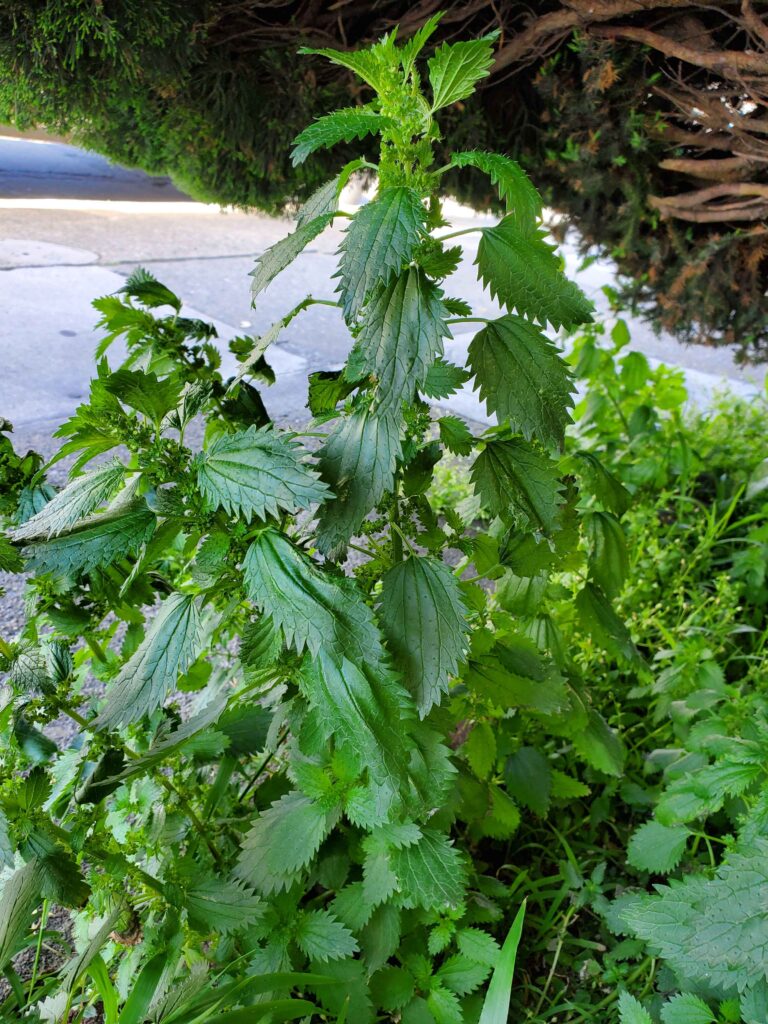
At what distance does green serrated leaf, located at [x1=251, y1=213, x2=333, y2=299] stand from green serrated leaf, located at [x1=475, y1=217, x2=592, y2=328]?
190 millimetres

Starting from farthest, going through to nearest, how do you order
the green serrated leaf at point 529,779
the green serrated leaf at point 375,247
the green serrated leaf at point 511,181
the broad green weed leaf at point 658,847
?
the green serrated leaf at point 529,779 → the broad green weed leaf at point 658,847 → the green serrated leaf at point 511,181 → the green serrated leaf at point 375,247

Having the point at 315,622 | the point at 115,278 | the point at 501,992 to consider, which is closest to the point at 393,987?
the point at 501,992

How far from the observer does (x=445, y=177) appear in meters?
2.19

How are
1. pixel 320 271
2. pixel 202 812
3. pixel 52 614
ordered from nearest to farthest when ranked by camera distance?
1. pixel 52 614
2. pixel 202 812
3. pixel 320 271

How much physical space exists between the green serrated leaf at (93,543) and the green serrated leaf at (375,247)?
1.12 feet

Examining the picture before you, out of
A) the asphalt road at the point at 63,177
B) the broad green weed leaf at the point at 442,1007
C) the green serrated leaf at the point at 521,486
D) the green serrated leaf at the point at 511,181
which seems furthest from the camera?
the asphalt road at the point at 63,177

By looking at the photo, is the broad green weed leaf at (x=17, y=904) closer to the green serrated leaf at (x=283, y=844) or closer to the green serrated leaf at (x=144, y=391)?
the green serrated leaf at (x=283, y=844)

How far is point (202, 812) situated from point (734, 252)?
6.23 ft

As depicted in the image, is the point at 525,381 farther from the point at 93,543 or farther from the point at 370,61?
the point at 93,543

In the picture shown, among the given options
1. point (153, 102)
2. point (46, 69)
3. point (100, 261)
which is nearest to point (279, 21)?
point (153, 102)

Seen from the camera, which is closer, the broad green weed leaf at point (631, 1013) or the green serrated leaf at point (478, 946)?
the broad green weed leaf at point (631, 1013)

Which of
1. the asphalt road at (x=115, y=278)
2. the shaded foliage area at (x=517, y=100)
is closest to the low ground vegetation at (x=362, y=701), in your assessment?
the shaded foliage area at (x=517, y=100)

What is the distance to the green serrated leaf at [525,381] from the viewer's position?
3.00 ft

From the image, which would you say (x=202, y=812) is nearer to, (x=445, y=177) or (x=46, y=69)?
(x=46, y=69)
